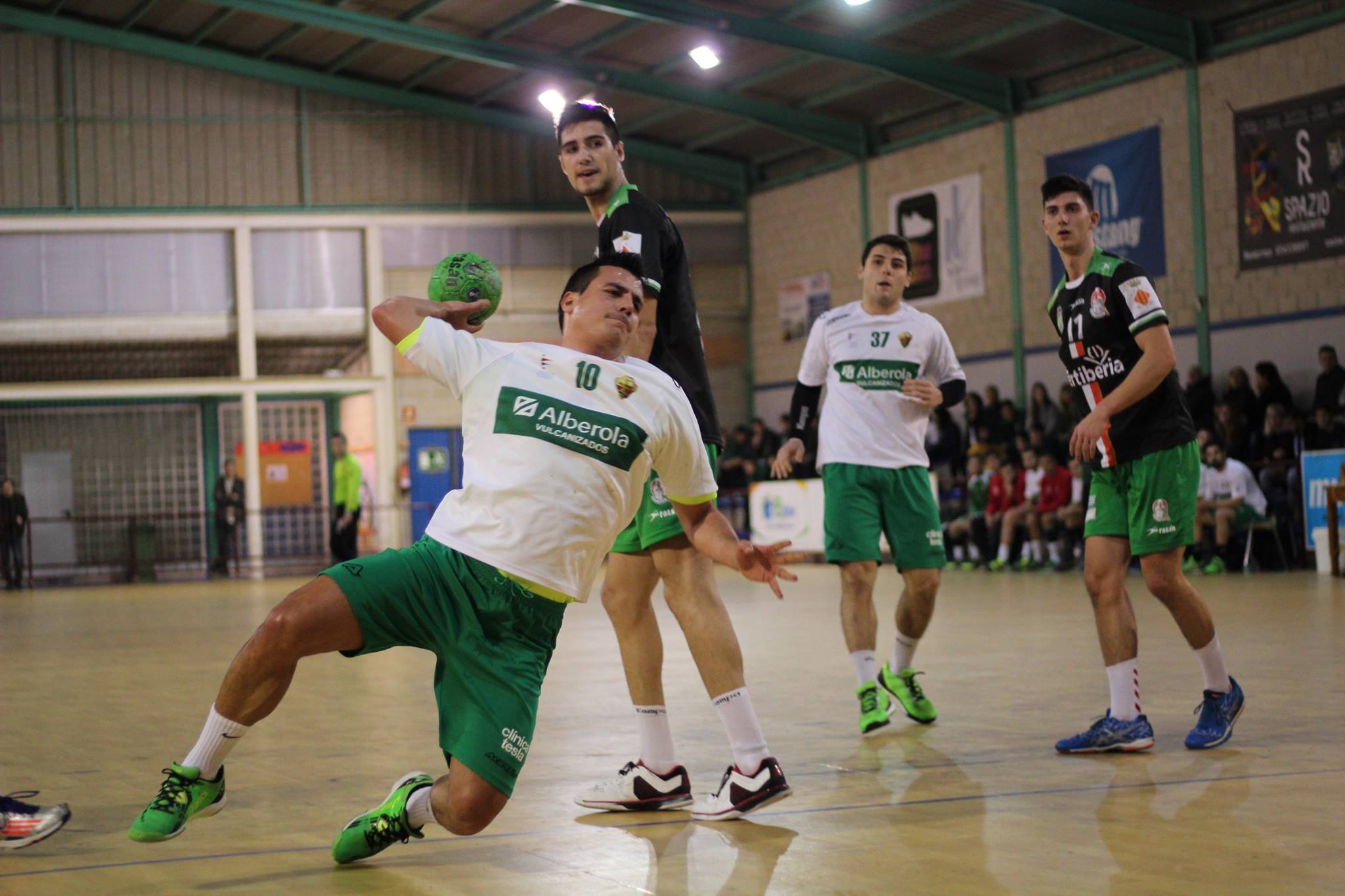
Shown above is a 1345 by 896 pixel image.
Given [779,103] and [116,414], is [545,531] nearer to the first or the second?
[779,103]

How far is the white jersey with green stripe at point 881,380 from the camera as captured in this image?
6.70 m

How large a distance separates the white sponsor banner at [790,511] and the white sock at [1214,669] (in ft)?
46.2

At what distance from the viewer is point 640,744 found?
15.8 ft

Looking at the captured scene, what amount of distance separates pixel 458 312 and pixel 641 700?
1476mm

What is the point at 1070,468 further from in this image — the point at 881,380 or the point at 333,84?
the point at 333,84

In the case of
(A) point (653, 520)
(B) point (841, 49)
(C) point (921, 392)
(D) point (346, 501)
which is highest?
(B) point (841, 49)

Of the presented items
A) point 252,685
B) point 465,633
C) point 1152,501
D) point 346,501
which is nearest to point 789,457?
point 1152,501

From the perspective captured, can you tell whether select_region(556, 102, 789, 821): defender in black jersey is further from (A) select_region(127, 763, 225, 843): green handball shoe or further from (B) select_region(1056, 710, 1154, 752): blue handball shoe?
(B) select_region(1056, 710, 1154, 752): blue handball shoe

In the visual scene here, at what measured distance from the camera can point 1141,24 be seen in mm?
19750

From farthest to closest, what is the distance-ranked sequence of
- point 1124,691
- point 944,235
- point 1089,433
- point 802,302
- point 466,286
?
point 802,302 → point 944,235 → point 1089,433 → point 1124,691 → point 466,286

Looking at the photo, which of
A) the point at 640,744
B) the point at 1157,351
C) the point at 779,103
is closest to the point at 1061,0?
the point at 779,103

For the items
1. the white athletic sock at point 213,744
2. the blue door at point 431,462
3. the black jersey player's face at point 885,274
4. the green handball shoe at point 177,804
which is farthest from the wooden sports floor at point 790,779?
the blue door at point 431,462

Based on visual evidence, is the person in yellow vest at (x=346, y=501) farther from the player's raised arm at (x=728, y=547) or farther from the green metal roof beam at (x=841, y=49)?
the player's raised arm at (x=728, y=547)

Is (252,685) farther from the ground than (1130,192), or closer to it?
closer to it
